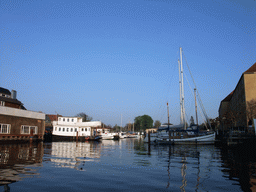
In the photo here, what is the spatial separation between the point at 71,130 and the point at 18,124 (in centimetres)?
1973

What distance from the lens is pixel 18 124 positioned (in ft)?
154

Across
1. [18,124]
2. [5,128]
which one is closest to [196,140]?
[18,124]

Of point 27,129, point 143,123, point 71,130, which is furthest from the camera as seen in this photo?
point 143,123

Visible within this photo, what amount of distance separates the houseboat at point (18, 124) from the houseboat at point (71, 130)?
856cm

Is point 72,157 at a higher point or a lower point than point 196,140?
higher

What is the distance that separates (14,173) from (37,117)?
45.7m

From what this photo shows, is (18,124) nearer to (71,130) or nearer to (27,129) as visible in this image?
(27,129)

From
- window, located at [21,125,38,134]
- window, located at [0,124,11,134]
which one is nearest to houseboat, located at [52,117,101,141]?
window, located at [21,125,38,134]

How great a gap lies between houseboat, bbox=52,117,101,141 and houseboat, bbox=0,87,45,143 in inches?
337

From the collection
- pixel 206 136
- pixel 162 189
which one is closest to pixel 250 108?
pixel 206 136

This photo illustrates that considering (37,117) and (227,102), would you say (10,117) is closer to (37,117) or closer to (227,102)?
(37,117)

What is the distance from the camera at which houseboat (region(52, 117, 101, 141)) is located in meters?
62.7

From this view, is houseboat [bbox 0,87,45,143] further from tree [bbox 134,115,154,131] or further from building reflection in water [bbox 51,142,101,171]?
tree [bbox 134,115,154,131]

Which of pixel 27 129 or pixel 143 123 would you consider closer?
pixel 27 129
